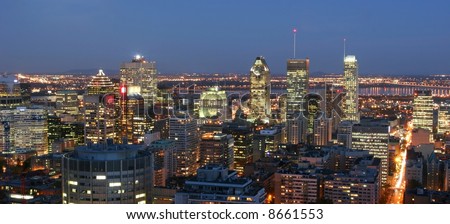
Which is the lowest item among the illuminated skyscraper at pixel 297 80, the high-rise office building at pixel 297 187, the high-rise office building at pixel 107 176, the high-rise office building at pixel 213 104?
the high-rise office building at pixel 297 187

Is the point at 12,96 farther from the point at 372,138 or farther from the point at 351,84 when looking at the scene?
the point at 351,84

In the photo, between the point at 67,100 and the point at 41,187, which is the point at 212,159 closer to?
the point at 41,187

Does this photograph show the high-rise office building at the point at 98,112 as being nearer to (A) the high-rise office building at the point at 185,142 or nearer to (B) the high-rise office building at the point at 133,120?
(B) the high-rise office building at the point at 133,120

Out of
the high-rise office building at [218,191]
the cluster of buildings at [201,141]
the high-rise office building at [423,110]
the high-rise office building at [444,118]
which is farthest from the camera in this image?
the high-rise office building at [423,110]

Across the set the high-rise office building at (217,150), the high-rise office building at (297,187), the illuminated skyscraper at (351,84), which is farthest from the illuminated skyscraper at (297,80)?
the high-rise office building at (297,187)

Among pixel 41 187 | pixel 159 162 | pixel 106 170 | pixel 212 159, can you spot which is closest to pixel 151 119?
pixel 212 159

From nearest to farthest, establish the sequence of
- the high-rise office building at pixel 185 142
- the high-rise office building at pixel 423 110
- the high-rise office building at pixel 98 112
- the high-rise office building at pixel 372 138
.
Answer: the high-rise office building at pixel 185 142, the high-rise office building at pixel 372 138, the high-rise office building at pixel 98 112, the high-rise office building at pixel 423 110

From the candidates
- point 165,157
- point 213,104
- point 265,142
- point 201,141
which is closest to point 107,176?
point 165,157

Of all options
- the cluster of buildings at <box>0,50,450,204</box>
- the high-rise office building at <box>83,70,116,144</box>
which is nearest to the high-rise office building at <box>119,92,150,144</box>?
the cluster of buildings at <box>0,50,450,204</box>
